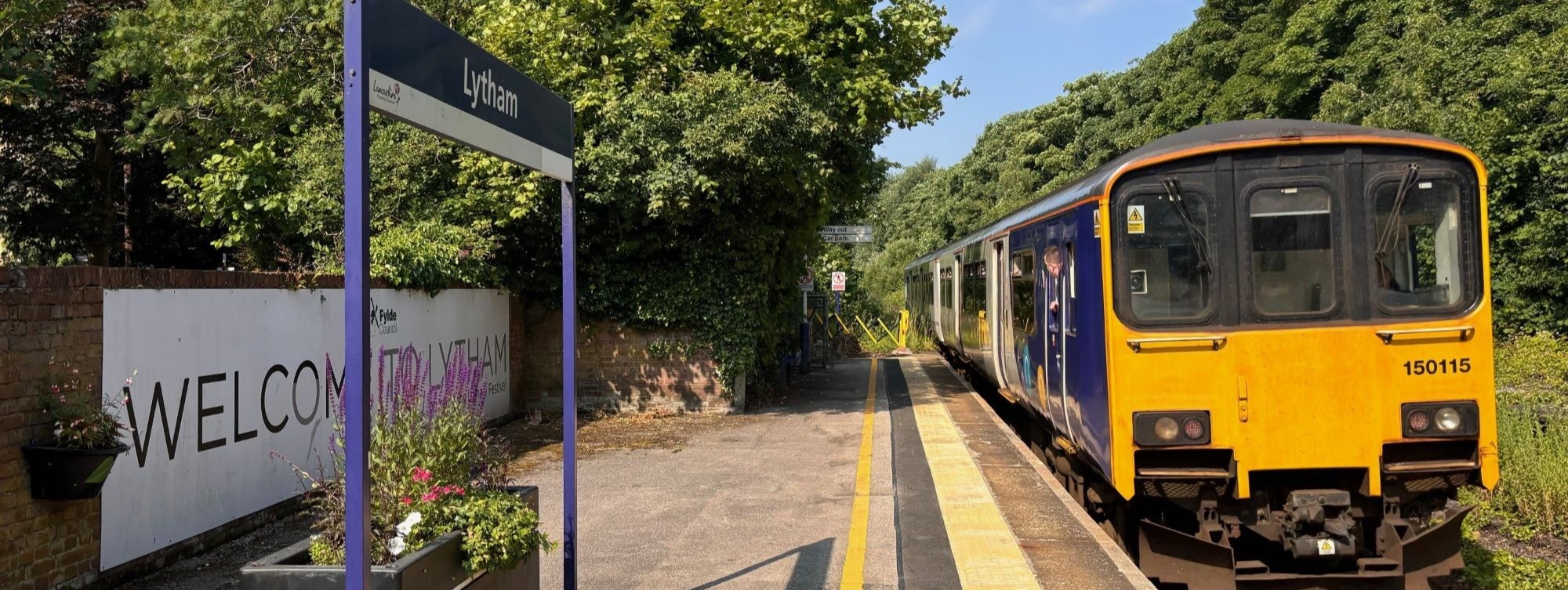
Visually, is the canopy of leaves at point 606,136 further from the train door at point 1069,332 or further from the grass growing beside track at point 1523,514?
the grass growing beside track at point 1523,514

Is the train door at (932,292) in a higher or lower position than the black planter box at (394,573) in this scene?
higher

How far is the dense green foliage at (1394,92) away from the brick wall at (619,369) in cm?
796

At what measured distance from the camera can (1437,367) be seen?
5.87 metres

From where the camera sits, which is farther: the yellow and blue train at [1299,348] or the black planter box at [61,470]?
the yellow and blue train at [1299,348]

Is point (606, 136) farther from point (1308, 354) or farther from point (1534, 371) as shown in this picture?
point (1534, 371)

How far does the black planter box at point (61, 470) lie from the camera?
5.29 metres

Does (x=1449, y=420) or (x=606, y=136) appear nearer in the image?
(x=1449, y=420)

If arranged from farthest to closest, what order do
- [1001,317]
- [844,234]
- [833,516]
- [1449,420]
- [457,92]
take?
1. [844,234]
2. [1001,317]
3. [833,516]
4. [1449,420]
5. [457,92]

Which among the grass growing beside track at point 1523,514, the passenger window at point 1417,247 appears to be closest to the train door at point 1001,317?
the grass growing beside track at point 1523,514

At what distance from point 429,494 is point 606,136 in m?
9.01

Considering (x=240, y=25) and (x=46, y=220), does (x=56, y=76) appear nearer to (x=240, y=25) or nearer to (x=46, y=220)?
(x=46, y=220)

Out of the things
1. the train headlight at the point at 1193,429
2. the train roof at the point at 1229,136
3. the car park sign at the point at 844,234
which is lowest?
the train headlight at the point at 1193,429

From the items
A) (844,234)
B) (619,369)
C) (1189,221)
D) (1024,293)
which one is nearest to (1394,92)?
(844,234)

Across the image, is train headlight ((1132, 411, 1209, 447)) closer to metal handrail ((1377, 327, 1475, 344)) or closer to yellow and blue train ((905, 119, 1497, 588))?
yellow and blue train ((905, 119, 1497, 588))
